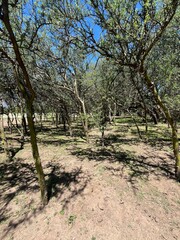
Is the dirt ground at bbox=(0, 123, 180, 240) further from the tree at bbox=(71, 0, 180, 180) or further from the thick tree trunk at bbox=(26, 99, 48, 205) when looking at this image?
the tree at bbox=(71, 0, 180, 180)

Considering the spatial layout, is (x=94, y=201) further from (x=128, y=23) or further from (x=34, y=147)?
(x=128, y=23)

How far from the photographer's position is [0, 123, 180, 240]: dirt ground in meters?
3.44

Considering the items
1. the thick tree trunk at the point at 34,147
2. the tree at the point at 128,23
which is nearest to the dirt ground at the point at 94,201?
the thick tree trunk at the point at 34,147

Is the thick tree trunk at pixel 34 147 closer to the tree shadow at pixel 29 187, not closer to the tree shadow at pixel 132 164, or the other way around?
the tree shadow at pixel 29 187

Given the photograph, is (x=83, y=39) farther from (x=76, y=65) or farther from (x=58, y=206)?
(x=76, y=65)

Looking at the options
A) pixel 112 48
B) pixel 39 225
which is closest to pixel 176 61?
pixel 112 48

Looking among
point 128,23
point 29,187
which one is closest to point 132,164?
point 29,187

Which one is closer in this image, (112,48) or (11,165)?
(112,48)

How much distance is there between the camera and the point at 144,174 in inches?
231

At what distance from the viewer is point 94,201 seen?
174 inches

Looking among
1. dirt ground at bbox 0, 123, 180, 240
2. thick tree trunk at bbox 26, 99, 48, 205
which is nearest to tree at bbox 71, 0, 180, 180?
thick tree trunk at bbox 26, 99, 48, 205

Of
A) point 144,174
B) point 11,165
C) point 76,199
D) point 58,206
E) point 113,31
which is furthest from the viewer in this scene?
point 11,165

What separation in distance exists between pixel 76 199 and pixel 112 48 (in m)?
4.58

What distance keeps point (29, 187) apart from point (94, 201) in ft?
7.77
